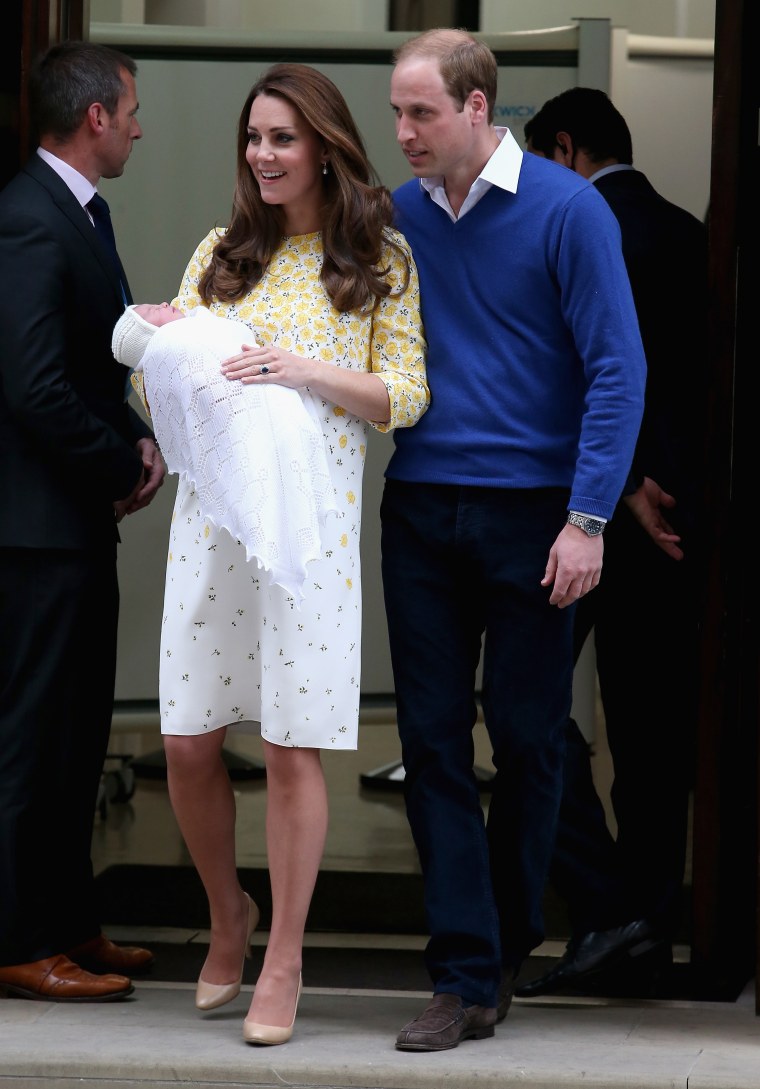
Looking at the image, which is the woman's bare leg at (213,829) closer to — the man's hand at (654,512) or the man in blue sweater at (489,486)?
the man in blue sweater at (489,486)

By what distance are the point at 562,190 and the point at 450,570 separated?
684mm

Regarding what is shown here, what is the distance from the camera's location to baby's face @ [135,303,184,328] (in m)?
2.81

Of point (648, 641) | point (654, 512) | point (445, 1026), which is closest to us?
point (445, 1026)

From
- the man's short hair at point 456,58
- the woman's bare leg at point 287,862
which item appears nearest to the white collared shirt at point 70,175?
the man's short hair at point 456,58

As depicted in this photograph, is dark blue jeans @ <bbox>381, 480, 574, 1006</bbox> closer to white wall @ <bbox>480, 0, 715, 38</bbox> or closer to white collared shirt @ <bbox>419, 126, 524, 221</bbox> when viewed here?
white collared shirt @ <bbox>419, 126, 524, 221</bbox>

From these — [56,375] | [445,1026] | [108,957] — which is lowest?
[108,957]

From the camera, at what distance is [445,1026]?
2.85m

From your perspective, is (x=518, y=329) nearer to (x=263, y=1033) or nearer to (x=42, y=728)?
(x=42, y=728)

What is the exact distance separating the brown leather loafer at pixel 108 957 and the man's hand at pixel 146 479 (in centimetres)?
88

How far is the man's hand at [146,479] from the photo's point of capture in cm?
324

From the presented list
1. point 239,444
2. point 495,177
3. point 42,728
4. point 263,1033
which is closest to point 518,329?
point 495,177

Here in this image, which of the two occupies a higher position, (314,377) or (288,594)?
(314,377)

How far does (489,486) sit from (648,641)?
75 centimetres

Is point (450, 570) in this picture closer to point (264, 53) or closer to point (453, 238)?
point (453, 238)
